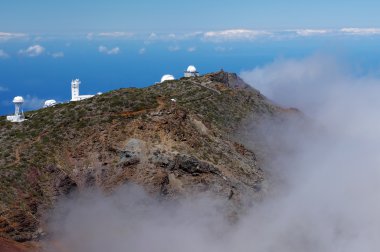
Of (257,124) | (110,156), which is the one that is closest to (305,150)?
(257,124)

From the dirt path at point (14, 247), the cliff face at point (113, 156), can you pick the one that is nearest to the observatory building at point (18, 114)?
the cliff face at point (113, 156)

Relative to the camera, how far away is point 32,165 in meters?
46.4

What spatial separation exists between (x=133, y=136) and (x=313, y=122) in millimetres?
39856

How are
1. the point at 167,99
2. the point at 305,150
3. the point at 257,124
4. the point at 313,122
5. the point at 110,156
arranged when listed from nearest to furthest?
the point at 110,156 < the point at 167,99 < the point at 257,124 < the point at 305,150 < the point at 313,122

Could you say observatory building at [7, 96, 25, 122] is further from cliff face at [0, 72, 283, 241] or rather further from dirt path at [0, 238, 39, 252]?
dirt path at [0, 238, 39, 252]

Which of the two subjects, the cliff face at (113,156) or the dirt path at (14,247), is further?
the cliff face at (113,156)

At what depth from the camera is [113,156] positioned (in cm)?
4856

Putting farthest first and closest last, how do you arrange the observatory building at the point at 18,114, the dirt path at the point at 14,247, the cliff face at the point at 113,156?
the observatory building at the point at 18,114
the cliff face at the point at 113,156
the dirt path at the point at 14,247

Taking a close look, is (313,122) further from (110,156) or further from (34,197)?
(34,197)

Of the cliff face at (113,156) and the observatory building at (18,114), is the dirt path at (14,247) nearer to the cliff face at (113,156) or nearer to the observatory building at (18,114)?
the cliff face at (113,156)

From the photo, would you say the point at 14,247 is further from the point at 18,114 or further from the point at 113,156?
the point at 18,114

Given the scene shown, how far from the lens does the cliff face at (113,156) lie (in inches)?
1750

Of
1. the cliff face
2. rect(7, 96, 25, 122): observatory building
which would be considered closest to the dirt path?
the cliff face

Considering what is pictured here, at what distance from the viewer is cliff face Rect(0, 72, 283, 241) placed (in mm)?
44438
